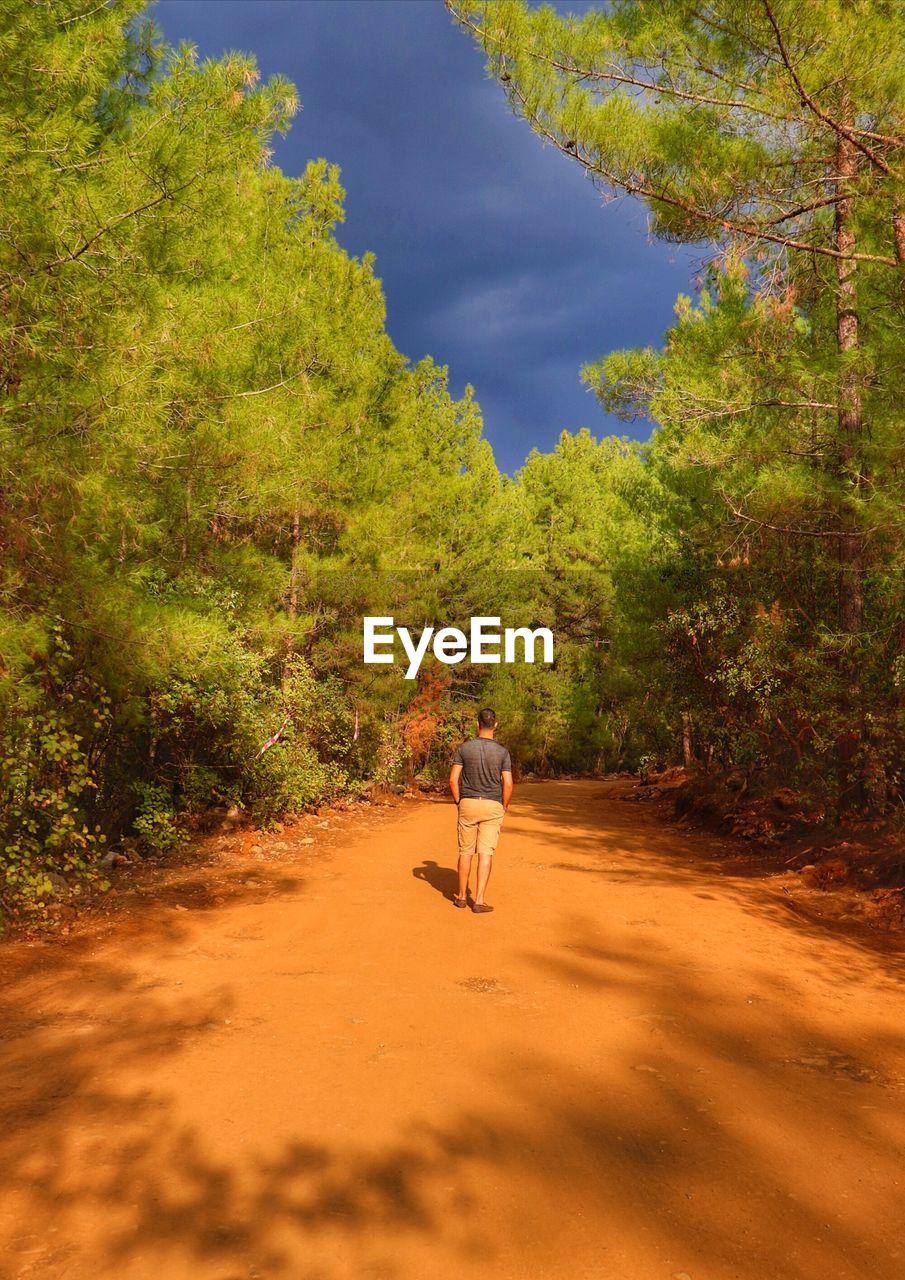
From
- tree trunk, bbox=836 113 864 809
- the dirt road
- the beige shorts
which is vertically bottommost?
the dirt road

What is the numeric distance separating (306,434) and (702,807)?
10.3m

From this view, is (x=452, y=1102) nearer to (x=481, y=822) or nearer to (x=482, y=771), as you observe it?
(x=481, y=822)

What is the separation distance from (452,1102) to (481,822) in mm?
4342

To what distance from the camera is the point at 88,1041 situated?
17.4ft

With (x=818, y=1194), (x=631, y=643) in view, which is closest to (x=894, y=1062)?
(x=818, y=1194)

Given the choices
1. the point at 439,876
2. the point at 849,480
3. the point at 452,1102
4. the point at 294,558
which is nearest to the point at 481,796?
the point at 439,876

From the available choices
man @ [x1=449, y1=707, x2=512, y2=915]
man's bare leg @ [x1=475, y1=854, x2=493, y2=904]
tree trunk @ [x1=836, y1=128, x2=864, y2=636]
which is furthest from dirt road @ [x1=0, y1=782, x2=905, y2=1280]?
tree trunk @ [x1=836, y1=128, x2=864, y2=636]

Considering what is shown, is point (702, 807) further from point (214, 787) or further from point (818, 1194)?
point (818, 1194)

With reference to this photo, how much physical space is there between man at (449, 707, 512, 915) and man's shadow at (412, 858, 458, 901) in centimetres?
85

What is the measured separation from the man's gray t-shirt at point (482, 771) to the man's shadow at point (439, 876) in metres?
1.45

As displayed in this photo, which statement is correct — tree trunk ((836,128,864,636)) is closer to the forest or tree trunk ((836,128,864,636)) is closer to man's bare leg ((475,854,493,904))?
the forest

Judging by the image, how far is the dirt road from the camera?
340 cm

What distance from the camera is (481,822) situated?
29.2 ft

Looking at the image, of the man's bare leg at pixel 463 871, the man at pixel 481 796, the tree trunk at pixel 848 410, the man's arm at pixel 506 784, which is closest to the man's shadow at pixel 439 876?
the man's bare leg at pixel 463 871
